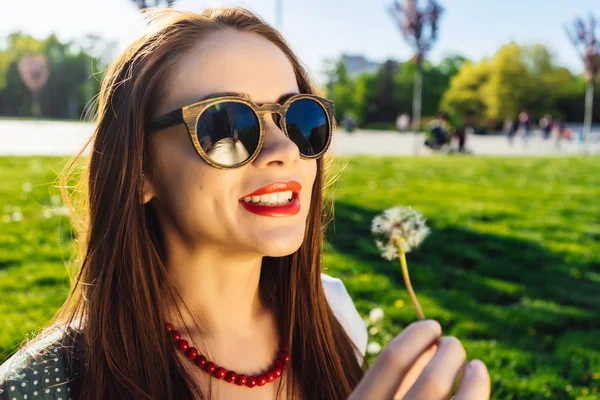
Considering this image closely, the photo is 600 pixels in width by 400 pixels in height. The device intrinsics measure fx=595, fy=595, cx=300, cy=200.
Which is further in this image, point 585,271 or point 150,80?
point 585,271

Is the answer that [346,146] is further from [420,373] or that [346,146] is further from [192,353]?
[420,373]

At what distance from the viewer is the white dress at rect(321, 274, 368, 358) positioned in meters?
1.76

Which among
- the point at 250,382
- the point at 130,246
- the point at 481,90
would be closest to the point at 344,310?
the point at 250,382

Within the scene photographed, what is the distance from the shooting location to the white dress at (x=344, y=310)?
1.76 metres

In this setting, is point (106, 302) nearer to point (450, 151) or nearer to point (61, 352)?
point (61, 352)

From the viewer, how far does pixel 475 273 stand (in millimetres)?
4832

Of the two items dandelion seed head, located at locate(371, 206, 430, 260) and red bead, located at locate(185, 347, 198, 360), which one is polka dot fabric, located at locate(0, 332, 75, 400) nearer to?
red bead, located at locate(185, 347, 198, 360)

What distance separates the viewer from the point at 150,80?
1284 millimetres

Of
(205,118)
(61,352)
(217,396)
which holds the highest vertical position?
(205,118)

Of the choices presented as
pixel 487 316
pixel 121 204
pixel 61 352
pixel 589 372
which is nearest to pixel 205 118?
pixel 121 204

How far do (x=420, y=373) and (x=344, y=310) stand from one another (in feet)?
2.74

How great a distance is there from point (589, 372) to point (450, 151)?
1660 centimetres

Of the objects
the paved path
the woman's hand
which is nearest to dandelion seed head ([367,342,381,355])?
the woman's hand

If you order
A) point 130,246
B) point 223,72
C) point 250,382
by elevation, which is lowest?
point 250,382
